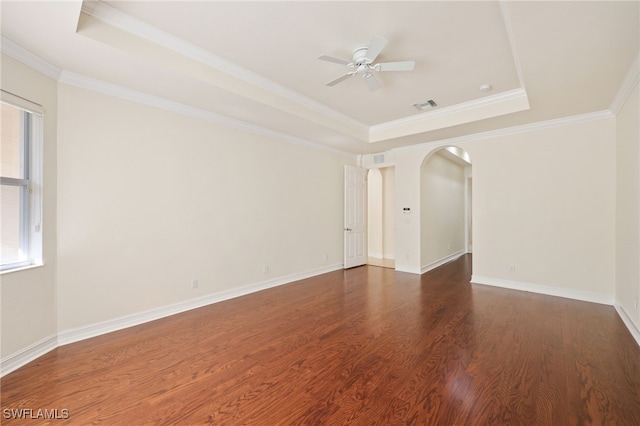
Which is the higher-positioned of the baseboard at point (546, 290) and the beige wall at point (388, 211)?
the beige wall at point (388, 211)

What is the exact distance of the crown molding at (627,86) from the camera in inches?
106

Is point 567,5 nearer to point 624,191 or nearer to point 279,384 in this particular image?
point 624,191

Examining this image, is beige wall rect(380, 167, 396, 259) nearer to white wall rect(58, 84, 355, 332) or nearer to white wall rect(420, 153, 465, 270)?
white wall rect(420, 153, 465, 270)

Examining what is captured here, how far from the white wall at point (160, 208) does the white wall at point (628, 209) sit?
14.8 ft

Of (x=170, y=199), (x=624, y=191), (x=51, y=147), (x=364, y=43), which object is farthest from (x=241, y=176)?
(x=624, y=191)

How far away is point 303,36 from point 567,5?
6.82 feet

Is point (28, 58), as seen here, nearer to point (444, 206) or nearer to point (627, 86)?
point (627, 86)

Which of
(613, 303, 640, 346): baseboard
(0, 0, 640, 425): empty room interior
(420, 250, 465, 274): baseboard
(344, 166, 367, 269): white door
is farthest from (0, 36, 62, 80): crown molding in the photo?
(613, 303, 640, 346): baseboard

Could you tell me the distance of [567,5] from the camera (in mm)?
1954

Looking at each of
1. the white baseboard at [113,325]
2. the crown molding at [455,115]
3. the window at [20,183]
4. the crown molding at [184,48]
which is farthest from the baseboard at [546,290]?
the window at [20,183]

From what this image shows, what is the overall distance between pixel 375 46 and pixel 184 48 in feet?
6.34

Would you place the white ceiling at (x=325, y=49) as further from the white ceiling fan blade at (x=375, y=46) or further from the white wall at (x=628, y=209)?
the white wall at (x=628, y=209)

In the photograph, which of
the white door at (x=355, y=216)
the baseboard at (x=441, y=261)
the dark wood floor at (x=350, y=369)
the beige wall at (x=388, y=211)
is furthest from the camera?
the beige wall at (x=388, y=211)

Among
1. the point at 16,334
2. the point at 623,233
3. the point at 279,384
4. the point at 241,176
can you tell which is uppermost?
the point at 241,176
